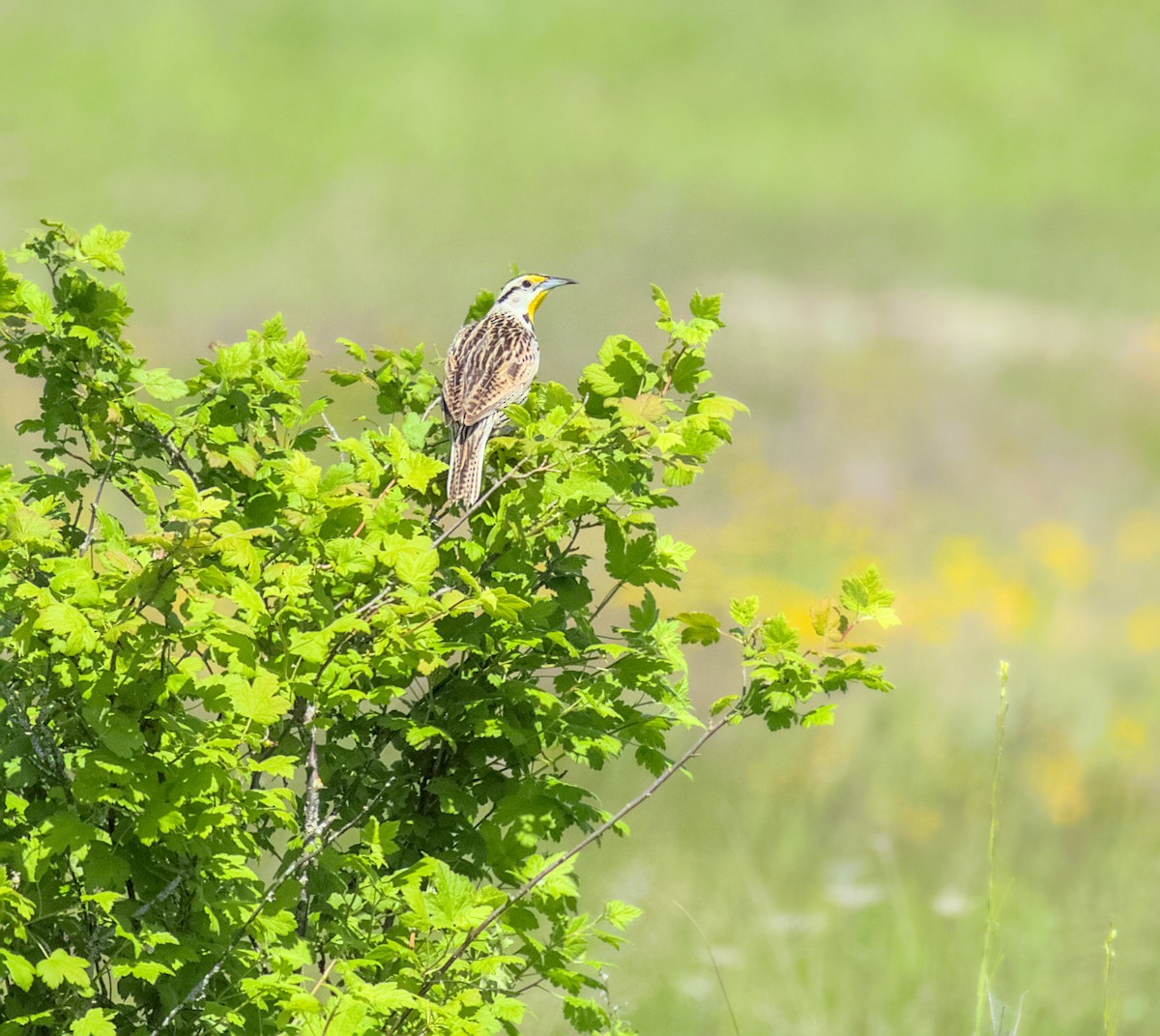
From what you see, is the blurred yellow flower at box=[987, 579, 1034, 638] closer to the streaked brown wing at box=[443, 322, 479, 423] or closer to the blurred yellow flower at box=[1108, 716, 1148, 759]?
the blurred yellow flower at box=[1108, 716, 1148, 759]

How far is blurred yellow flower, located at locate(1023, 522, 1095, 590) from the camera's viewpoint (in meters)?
10.4

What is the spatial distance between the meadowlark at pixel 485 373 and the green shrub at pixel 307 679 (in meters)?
0.08

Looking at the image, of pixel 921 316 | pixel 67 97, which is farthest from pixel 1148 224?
pixel 67 97

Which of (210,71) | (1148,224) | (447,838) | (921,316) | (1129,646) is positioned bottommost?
(447,838)

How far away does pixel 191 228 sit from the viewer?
16.5 metres

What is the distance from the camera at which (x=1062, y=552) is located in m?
10.7

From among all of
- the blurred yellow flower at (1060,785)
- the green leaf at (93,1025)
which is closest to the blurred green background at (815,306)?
the blurred yellow flower at (1060,785)

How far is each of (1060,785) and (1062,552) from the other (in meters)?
3.34

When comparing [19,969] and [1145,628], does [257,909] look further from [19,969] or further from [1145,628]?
[1145,628]

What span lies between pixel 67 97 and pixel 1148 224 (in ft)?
47.3

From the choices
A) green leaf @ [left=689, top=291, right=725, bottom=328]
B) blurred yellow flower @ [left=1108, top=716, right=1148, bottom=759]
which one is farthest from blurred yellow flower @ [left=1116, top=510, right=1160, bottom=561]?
green leaf @ [left=689, top=291, right=725, bottom=328]

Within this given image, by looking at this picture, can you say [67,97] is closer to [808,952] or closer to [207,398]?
[808,952]

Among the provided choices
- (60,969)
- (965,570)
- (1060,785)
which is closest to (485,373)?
(60,969)

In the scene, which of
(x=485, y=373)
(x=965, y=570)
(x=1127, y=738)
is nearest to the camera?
(x=485, y=373)
